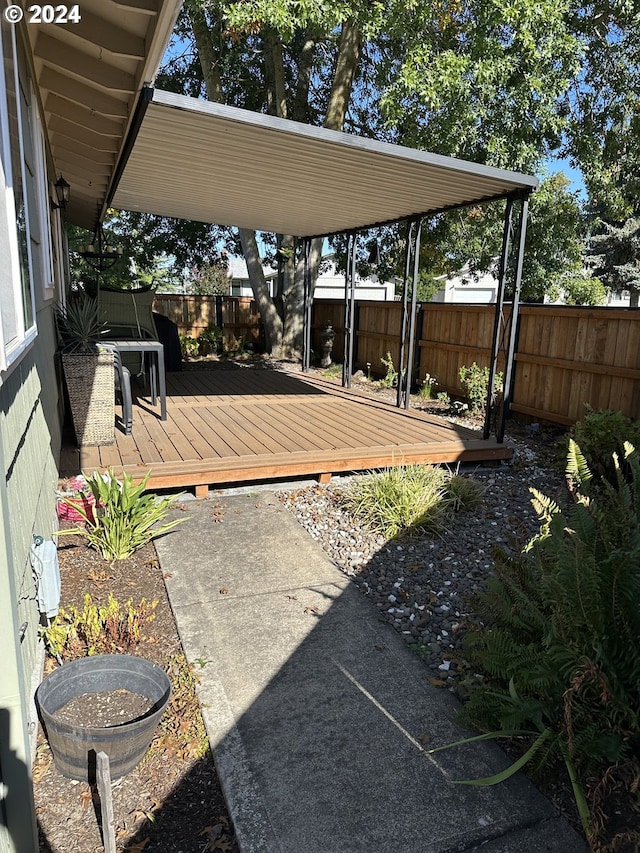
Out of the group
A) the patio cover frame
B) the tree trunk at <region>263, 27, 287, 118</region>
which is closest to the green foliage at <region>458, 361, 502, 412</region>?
the patio cover frame

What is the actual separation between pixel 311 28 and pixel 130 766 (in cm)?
810

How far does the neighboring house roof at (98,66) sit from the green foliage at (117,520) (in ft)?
6.80

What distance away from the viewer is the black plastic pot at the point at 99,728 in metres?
1.73

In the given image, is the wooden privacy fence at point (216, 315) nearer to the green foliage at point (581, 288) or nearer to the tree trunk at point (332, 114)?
the tree trunk at point (332, 114)

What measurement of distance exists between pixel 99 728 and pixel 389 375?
→ 8.00 metres

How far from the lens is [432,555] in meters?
3.54

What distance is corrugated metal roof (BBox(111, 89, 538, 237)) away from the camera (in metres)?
3.30

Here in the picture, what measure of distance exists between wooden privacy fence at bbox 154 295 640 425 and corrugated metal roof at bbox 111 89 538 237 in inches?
79.6

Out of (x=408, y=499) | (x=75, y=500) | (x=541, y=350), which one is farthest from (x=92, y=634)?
(x=541, y=350)

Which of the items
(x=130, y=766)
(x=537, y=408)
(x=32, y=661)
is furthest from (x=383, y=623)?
(x=537, y=408)

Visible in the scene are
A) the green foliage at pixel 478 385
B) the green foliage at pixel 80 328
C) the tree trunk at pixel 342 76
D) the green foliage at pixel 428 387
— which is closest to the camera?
the green foliage at pixel 80 328

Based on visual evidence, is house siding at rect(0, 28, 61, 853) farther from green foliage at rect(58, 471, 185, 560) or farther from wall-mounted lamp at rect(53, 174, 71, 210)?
wall-mounted lamp at rect(53, 174, 71, 210)

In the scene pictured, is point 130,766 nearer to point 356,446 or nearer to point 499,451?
point 356,446

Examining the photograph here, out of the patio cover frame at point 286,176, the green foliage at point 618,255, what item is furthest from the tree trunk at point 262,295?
the green foliage at point 618,255
